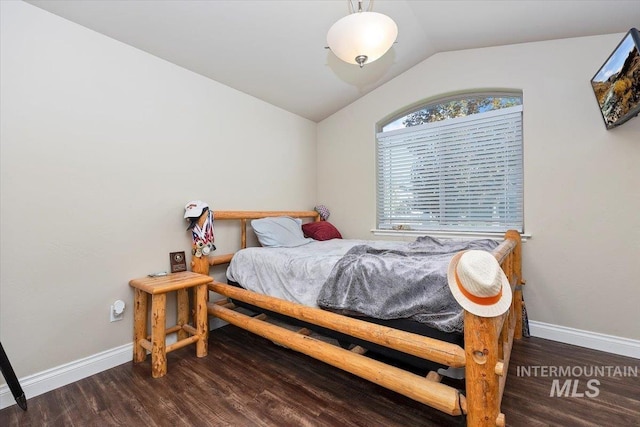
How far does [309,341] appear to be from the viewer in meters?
1.61

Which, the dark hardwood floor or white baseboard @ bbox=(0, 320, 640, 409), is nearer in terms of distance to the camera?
the dark hardwood floor

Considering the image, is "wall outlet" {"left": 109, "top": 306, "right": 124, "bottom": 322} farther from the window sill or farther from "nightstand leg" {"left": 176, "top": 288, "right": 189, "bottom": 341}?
the window sill

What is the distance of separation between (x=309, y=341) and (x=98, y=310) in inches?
59.4

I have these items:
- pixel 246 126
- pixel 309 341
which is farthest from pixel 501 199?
pixel 246 126

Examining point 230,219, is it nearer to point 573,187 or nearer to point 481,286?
point 481,286

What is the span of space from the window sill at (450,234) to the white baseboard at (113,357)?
78 cm

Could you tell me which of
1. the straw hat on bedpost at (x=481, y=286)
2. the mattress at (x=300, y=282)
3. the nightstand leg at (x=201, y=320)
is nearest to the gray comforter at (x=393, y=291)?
the mattress at (x=300, y=282)

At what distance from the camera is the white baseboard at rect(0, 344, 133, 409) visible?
1.62 meters

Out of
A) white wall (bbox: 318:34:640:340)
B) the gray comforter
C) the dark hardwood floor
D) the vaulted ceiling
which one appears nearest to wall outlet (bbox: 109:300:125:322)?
the dark hardwood floor

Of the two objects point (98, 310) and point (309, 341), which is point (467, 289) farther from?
point (98, 310)

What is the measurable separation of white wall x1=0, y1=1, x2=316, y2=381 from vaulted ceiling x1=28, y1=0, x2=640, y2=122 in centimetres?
19

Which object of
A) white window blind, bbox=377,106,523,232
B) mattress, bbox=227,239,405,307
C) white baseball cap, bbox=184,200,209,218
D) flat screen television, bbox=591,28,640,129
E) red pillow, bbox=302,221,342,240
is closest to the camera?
flat screen television, bbox=591,28,640,129

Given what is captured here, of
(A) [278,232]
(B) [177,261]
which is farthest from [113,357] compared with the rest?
(A) [278,232]

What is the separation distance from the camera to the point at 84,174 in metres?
1.86
